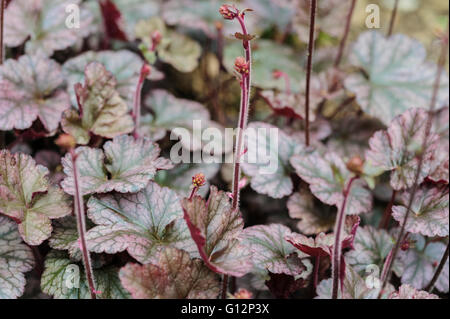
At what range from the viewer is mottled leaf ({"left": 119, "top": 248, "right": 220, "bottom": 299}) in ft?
3.37

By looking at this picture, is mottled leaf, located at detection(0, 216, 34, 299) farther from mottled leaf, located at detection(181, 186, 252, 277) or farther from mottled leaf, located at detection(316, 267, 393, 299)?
mottled leaf, located at detection(316, 267, 393, 299)

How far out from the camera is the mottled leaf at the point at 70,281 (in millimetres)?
1163

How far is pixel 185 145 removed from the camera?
1.58 metres

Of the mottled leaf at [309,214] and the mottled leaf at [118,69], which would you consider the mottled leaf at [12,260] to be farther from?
the mottled leaf at [309,214]

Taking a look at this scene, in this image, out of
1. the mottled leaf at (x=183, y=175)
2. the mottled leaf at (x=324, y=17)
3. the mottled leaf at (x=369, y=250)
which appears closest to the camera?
the mottled leaf at (x=369, y=250)

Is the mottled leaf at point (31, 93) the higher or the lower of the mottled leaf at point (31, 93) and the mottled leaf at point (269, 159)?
the higher

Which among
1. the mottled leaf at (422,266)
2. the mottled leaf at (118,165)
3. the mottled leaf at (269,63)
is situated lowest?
the mottled leaf at (422,266)

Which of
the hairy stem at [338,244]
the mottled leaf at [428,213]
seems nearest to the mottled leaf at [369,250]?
the mottled leaf at [428,213]

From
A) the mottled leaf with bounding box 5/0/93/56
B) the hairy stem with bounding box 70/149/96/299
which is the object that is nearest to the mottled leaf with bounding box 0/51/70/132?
the mottled leaf with bounding box 5/0/93/56

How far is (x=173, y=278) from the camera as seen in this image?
3.55 ft

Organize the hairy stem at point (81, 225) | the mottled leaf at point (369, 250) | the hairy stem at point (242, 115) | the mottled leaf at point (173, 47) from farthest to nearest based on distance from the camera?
the mottled leaf at point (173, 47)
the mottled leaf at point (369, 250)
the hairy stem at point (242, 115)
the hairy stem at point (81, 225)

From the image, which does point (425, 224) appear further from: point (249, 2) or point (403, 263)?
point (249, 2)

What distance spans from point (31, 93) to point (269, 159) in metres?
0.82
